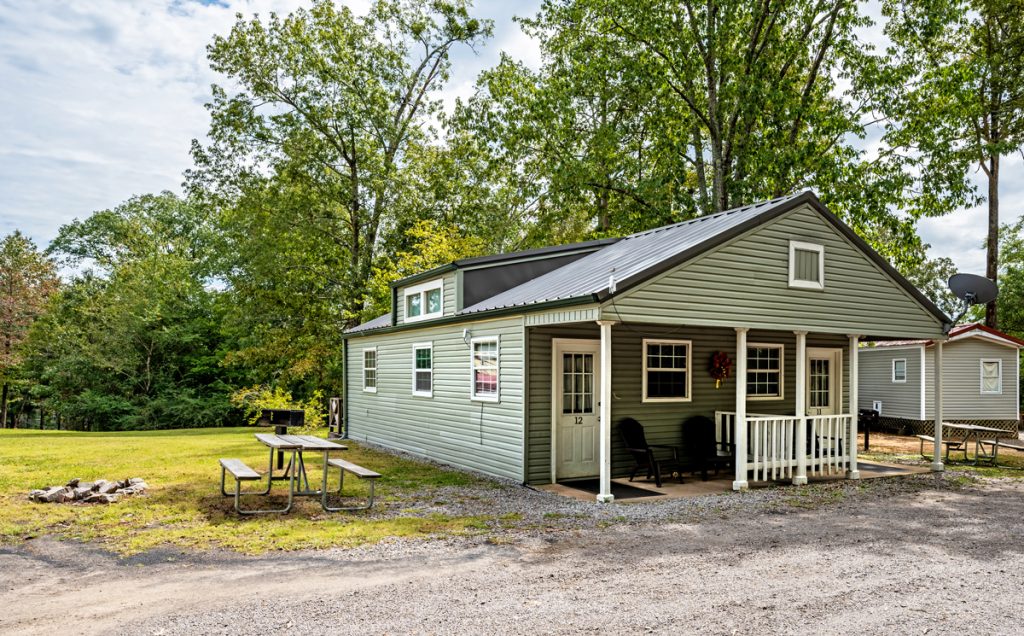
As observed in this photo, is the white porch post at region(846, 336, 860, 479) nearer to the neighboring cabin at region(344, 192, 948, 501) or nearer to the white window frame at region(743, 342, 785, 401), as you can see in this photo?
the neighboring cabin at region(344, 192, 948, 501)

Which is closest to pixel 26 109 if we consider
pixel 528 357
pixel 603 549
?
pixel 528 357

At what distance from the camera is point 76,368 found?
97.5ft

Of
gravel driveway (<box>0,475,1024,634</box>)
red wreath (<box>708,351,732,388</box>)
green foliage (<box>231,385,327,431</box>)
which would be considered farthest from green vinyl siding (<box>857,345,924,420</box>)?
green foliage (<box>231,385,327,431</box>)

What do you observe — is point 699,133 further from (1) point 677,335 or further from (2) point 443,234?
(1) point 677,335

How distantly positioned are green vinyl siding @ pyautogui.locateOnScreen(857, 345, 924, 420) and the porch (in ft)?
29.5

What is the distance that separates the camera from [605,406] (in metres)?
8.79

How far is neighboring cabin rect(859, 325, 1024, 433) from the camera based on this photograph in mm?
20031

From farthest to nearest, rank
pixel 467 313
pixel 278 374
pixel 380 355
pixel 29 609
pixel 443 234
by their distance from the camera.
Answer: pixel 278 374, pixel 443 234, pixel 380 355, pixel 467 313, pixel 29 609

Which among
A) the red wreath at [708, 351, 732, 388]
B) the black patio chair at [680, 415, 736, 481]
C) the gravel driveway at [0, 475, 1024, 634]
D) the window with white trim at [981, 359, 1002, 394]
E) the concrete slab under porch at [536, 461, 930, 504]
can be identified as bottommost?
the concrete slab under porch at [536, 461, 930, 504]

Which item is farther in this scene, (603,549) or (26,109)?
(26,109)

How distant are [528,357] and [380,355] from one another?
6834 millimetres

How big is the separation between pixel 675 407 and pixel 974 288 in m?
→ 7.06

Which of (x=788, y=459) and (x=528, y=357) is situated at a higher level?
(x=528, y=357)

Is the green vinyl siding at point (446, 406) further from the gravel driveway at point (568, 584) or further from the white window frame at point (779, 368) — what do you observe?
the white window frame at point (779, 368)
